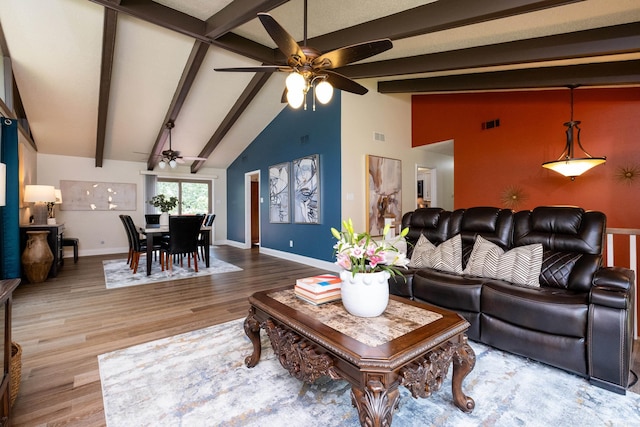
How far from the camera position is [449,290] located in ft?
8.05

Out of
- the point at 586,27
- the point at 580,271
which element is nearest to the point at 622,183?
the point at 586,27

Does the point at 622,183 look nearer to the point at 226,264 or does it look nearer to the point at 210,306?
the point at 210,306

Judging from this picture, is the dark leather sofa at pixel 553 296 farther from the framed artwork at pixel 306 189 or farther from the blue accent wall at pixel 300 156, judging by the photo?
the framed artwork at pixel 306 189

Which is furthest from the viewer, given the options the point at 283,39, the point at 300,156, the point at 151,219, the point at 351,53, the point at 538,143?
the point at 151,219

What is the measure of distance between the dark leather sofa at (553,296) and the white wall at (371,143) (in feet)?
7.48

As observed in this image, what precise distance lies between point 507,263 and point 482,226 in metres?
0.56

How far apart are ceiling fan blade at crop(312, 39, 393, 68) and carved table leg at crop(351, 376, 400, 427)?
7.21 feet

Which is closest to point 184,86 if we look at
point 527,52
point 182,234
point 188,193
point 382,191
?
point 182,234

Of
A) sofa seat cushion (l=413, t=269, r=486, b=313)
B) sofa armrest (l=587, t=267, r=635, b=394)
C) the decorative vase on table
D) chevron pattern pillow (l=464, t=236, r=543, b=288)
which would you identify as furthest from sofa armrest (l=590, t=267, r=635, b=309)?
the decorative vase on table

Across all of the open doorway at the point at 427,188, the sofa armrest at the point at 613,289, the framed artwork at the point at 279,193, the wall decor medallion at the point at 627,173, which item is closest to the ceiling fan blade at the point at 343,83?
the sofa armrest at the point at 613,289

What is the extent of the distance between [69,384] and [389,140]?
18.4 ft

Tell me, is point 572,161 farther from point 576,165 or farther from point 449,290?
point 449,290

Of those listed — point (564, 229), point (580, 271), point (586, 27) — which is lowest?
point (580, 271)

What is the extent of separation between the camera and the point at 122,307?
3277 millimetres
